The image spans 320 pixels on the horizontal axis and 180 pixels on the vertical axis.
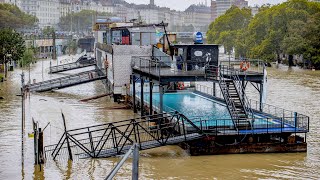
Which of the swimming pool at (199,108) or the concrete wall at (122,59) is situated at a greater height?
the concrete wall at (122,59)

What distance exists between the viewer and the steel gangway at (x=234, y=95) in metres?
28.6

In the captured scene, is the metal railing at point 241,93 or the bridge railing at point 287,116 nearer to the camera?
the bridge railing at point 287,116

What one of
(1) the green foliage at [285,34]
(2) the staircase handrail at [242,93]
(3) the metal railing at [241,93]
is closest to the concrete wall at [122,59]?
(2) the staircase handrail at [242,93]

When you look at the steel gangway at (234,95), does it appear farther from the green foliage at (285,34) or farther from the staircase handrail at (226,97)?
the green foliage at (285,34)

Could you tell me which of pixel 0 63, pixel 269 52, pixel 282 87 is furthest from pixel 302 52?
pixel 0 63

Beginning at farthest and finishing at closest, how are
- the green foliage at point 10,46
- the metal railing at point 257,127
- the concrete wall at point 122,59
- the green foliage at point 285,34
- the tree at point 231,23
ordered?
1. the tree at point 231,23
2. the green foliage at point 285,34
3. the green foliage at point 10,46
4. the concrete wall at point 122,59
5. the metal railing at point 257,127

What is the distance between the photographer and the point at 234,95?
30578 mm

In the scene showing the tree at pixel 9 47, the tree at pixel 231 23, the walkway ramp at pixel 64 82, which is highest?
the tree at pixel 231 23

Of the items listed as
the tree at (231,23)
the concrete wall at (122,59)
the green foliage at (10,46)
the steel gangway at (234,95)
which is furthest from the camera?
the tree at (231,23)

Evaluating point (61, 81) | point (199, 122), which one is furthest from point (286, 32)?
point (199, 122)

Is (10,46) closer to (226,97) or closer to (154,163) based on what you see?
(226,97)

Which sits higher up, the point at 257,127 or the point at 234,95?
the point at 234,95

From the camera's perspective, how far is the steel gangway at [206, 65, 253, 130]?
93.7 ft

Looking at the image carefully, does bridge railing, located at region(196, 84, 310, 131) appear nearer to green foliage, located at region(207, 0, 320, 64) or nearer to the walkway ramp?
the walkway ramp
